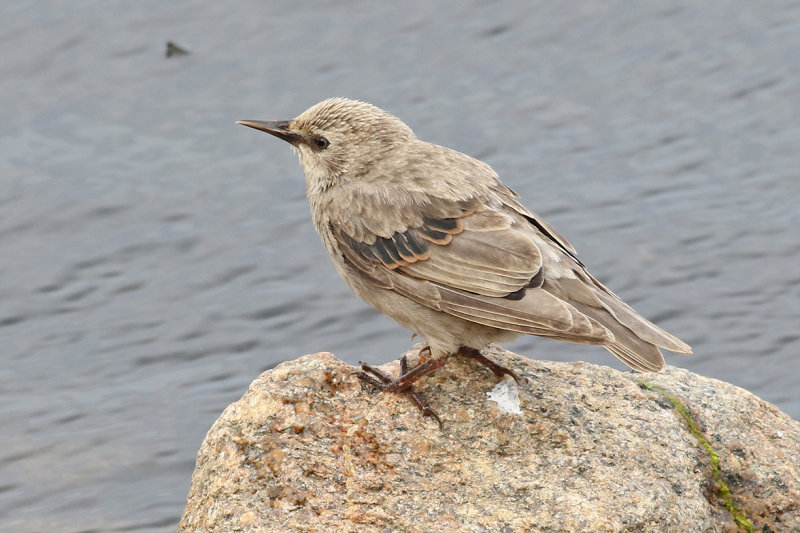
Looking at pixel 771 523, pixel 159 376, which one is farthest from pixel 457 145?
pixel 771 523

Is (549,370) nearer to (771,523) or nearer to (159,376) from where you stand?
(771,523)

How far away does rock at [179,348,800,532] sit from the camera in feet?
19.1

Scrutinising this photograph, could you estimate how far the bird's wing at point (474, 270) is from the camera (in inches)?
246

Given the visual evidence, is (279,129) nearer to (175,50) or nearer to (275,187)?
(275,187)

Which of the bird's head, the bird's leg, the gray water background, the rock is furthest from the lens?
the gray water background

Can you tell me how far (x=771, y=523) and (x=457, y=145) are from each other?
801cm

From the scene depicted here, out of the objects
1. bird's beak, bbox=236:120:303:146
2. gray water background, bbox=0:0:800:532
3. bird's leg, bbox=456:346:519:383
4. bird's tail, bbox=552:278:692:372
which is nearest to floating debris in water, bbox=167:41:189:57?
gray water background, bbox=0:0:800:532

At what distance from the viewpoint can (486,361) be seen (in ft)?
22.1

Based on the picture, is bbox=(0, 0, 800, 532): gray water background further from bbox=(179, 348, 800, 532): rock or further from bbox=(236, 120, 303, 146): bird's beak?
bbox=(236, 120, 303, 146): bird's beak

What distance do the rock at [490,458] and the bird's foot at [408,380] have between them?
52mm

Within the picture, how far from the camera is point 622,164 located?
13.5 metres

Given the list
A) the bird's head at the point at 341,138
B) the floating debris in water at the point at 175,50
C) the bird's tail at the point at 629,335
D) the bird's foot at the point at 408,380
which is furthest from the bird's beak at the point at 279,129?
the floating debris in water at the point at 175,50

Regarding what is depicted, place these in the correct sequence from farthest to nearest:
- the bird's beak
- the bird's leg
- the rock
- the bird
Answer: the bird's beak < the bird's leg < the bird < the rock

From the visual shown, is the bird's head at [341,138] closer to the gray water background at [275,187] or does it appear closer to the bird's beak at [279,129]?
the bird's beak at [279,129]
